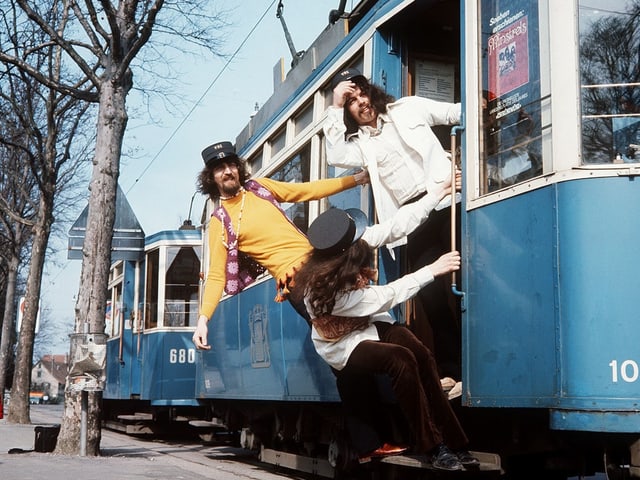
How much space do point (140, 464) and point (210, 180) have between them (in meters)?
4.44

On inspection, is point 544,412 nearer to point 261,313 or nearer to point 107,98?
point 261,313

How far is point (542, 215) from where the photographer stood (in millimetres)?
4789

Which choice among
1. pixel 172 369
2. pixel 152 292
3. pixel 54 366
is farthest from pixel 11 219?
pixel 54 366

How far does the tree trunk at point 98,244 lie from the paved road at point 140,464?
0.32 meters

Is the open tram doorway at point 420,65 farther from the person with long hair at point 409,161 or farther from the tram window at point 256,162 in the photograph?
the tram window at point 256,162

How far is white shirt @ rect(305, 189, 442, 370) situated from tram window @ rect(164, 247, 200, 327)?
31.6ft

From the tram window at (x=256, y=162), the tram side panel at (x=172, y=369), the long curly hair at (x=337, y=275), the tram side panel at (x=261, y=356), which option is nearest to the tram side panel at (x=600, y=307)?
the long curly hair at (x=337, y=275)

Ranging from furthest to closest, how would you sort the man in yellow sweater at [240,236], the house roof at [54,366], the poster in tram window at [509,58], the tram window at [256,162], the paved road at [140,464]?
the house roof at [54,366], the tram window at [256,162], the paved road at [140,464], the man in yellow sweater at [240,236], the poster in tram window at [509,58]

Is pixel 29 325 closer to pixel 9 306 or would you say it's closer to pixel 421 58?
pixel 9 306

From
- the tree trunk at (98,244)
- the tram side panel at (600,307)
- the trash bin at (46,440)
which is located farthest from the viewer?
the trash bin at (46,440)

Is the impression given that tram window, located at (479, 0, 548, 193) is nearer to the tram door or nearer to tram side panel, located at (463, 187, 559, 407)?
tram side panel, located at (463, 187, 559, 407)

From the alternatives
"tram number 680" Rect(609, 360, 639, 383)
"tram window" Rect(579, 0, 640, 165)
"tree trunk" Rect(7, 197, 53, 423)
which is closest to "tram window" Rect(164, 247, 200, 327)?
"tree trunk" Rect(7, 197, 53, 423)

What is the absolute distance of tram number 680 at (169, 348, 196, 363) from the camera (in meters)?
14.9

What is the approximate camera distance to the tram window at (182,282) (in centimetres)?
1523
